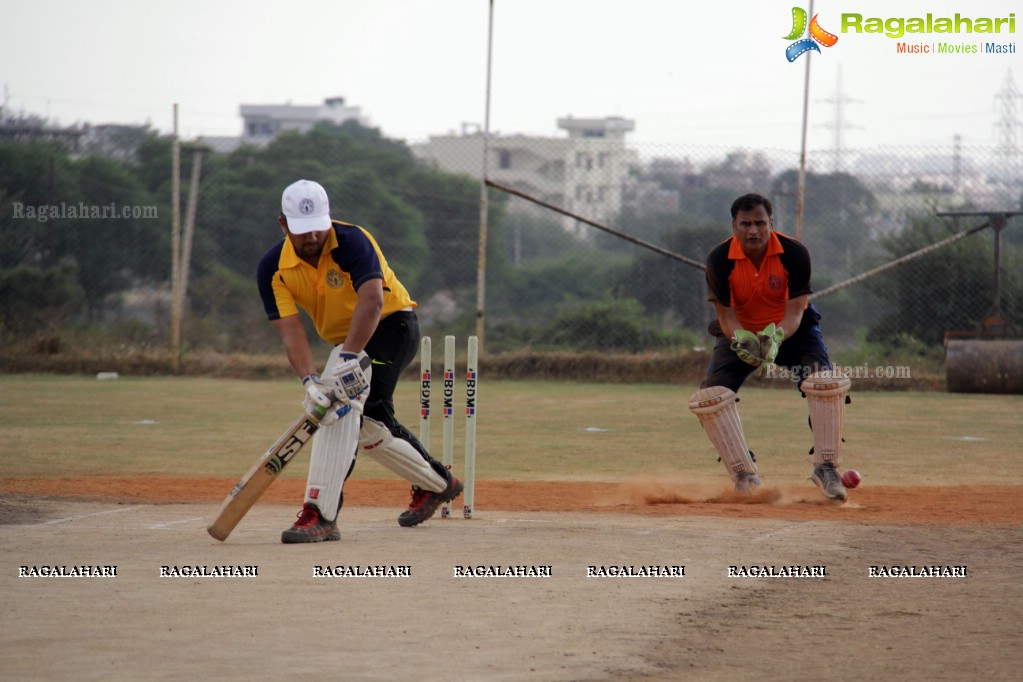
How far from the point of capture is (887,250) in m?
22.3

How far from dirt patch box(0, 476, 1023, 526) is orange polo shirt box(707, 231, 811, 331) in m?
1.32

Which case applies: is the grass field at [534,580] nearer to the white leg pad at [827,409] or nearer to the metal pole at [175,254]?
the white leg pad at [827,409]

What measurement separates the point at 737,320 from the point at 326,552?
3.82 metres

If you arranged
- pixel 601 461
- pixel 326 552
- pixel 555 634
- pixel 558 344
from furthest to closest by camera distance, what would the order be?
pixel 558 344
pixel 601 461
pixel 326 552
pixel 555 634

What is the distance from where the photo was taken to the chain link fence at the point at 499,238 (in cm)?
2030

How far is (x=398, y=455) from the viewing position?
22.5 ft

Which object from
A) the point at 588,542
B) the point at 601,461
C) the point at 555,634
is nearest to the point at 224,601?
the point at 555,634

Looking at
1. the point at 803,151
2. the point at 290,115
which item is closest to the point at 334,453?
the point at 803,151

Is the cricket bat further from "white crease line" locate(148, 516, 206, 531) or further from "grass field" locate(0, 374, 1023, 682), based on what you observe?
"white crease line" locate(148, 516, 206, 531)

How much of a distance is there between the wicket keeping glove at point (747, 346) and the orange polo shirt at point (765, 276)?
12.2 inches

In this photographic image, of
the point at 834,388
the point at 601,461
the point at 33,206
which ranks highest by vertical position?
the point at 33,206

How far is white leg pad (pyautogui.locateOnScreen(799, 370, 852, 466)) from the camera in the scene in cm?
816

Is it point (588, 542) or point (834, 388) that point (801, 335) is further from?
point (588, 542)


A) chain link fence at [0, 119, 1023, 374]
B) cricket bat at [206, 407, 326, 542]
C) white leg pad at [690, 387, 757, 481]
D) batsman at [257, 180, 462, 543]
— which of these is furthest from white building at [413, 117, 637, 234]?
cricket bat at [206, 407, 326, 542]
